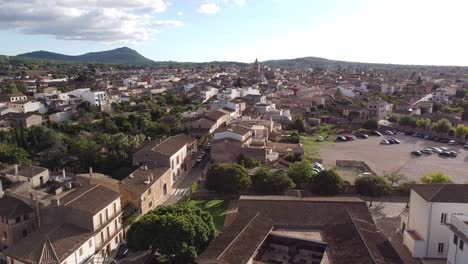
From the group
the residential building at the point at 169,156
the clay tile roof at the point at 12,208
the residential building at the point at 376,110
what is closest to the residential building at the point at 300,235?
the residential building at the point at 169,156

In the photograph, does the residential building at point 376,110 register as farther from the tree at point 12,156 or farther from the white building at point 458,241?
the tree at point 12,156

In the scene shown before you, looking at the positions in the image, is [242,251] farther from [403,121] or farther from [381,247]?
[403,121]

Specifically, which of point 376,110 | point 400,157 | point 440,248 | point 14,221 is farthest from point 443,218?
point 376,110

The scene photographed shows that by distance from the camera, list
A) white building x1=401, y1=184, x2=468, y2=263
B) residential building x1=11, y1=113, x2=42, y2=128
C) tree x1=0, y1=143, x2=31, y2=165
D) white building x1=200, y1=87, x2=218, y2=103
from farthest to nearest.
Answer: white building x1=200, y1=87, x2=218, y2=103 < residential building x1=11, y1=113, x2=42, y2=128 < tree x1=0, y1=143, x2=31, y2=165 < white building x1=401, y1=184, x2=468, y2=263

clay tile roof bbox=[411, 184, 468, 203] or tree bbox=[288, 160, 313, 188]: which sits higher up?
clay tile roof bbox=[411, 184, 468, 203]

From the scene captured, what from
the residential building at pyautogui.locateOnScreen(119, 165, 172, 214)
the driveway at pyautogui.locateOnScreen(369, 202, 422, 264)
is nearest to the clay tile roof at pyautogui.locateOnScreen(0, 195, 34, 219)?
the residential building at pyautogui.locateOnScreen(119, 165, 172, 214)


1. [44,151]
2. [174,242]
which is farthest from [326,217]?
[44,151]

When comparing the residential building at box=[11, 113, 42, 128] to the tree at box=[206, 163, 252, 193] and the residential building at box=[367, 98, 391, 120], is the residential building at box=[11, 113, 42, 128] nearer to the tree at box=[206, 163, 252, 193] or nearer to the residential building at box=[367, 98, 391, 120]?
the tree at box=[206, 163, 252, 193]
